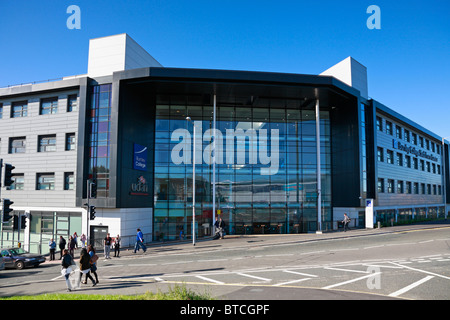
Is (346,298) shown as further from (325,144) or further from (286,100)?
(325,144)

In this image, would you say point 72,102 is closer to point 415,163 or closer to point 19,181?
point 19,181

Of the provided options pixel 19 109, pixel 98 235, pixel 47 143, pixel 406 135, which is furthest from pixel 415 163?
pixel 19 109

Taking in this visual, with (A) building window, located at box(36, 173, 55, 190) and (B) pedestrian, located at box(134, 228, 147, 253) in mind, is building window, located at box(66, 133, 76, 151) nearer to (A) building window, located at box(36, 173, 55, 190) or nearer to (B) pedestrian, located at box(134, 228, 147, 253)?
(A) building window, located at box(36, 173, 55, 190)

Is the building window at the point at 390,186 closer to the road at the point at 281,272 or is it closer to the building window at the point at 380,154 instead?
the building window at the point at 380,154

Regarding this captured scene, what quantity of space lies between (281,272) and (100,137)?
19928 millimetres

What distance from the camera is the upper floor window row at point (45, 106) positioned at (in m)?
29.6

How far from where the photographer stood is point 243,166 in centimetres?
3509

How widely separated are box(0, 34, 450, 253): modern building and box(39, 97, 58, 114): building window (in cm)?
13

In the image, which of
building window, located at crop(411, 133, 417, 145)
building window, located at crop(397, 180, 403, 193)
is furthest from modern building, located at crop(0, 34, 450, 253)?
building window, located at crop(411, 133, 417, 145)

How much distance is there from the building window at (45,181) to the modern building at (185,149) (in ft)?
0.43

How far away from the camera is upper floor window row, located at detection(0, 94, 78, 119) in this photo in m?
29.6

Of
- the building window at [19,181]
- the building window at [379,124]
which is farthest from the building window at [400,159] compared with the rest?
the building window at [19,181]

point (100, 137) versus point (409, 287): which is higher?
point (100, 137)

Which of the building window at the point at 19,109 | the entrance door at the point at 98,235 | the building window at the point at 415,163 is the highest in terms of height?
the building window at the point at 19,109
